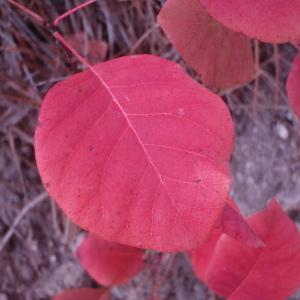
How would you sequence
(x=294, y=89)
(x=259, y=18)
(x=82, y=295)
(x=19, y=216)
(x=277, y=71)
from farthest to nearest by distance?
(x=19, y=216) → (x=277, y=71) → (x=82, y=295) → (x=294, y=89) → (x=259, y=18)

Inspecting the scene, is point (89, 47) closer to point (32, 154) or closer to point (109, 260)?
point (32, 154)

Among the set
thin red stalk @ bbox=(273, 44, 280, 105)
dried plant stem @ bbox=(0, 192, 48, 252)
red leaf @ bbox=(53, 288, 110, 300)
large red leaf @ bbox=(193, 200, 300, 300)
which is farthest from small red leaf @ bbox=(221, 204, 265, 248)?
dried plant stem @ bbox=(0, 192, 48, 252)

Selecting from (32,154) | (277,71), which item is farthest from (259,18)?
(32,154)

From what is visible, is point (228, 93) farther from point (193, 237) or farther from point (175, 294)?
point (193, 237)

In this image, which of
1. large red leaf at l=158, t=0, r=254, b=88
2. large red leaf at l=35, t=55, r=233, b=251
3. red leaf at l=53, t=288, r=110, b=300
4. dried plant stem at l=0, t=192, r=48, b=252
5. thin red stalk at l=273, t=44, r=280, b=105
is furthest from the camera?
dried plant stem at l=0, t=192, r=48, b=252

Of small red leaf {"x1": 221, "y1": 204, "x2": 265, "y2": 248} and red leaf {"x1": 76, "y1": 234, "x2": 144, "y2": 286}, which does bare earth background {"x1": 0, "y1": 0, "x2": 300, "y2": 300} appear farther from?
small red leaf {"x1": 221, "y1": 204, "x2": 265, "y2": 248}

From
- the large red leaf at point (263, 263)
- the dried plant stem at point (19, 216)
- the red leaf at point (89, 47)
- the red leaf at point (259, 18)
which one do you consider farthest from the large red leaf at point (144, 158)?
the dried plant stem at point (19, 216)

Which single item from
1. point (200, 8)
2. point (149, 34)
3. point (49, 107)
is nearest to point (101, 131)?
point (49, 107)
